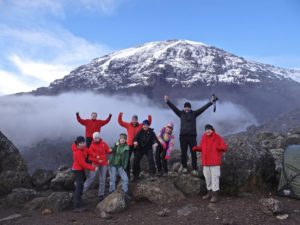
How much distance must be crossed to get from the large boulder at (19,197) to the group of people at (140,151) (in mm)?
3153

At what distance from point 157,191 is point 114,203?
1.87 m

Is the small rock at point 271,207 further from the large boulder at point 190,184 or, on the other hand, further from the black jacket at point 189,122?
the black jacket at point 189,122

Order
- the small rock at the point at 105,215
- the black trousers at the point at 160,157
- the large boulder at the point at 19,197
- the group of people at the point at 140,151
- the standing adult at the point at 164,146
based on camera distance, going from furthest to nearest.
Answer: the large boulder at the point at 19,197 < the black trousers at the point at 160,157 < the standing adult at the point at 164,146 < the group of people at the point at 140,151 < the small rock at the point at 105,215

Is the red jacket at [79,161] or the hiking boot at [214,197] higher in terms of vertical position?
the red jacket at [79,161]

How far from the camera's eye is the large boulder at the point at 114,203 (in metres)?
13.4

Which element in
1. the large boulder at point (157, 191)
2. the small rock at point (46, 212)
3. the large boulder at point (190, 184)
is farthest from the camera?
the large boulder at point (190, 184)

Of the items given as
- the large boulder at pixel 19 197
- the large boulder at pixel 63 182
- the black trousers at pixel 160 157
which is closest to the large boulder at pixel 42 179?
the large boulder at pixel 63 182

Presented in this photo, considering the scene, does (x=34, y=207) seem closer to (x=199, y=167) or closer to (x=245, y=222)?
(x=199, y=167)

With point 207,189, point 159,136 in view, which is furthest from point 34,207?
point 207,189

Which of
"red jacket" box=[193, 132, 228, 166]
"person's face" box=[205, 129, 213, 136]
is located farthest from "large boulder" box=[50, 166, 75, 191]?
"person's face" box=[205, 129, 213, 136]

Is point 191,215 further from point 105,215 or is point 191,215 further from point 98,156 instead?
point 98,156

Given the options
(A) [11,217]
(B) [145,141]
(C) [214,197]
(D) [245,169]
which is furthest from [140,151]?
(A) [11,217]

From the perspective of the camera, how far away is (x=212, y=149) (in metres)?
13.5

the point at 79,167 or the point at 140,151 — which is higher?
the point at 140,151
